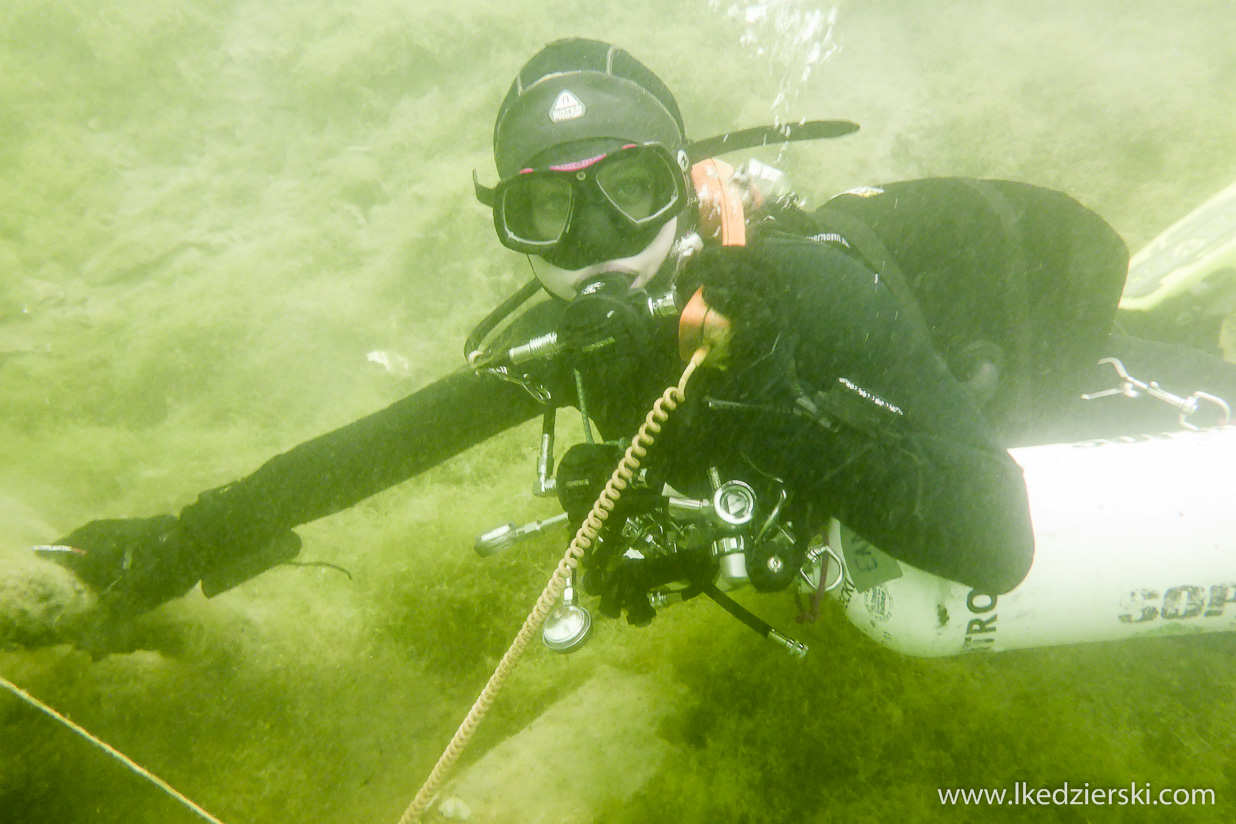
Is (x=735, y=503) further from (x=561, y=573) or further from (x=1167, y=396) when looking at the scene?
(x=1167, y=396)

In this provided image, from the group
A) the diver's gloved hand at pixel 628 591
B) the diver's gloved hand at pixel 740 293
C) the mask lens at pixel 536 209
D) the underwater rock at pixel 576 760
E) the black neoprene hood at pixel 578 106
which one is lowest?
the underwater rock at pixel 576 760

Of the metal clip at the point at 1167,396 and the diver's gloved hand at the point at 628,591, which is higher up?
the diver's gloved hand at the point at 628,591

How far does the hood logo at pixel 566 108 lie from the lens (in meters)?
1.89

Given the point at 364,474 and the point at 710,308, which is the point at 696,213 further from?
the point at 364,474

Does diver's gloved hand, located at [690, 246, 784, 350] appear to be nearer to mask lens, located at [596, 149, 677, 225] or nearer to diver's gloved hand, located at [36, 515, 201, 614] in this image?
mask lens, located at [596, 149, 677, 225]

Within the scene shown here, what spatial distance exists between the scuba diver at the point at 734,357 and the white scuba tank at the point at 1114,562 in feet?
0.72

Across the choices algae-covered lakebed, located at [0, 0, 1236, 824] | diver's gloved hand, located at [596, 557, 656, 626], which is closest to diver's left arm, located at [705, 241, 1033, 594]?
diver's gloved hand, located at [596, 557, 656, 626]

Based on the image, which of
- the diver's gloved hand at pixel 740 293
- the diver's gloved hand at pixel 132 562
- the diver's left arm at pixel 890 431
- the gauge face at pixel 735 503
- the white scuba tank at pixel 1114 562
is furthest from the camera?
the diver's gloved hand at pixel 132 562

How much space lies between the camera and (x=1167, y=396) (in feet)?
6.89

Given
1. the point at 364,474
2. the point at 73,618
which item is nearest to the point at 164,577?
the point at 73,618

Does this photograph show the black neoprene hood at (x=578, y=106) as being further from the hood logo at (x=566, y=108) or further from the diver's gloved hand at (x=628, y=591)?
the diver's gloved hand at (x=628, y=591)

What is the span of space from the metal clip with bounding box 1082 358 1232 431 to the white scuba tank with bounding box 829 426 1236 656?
12.3 inches

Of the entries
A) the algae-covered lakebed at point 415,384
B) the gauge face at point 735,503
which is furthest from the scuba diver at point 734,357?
the algae-covered lakebed at point 415,384

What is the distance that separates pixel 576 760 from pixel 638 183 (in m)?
2.52
